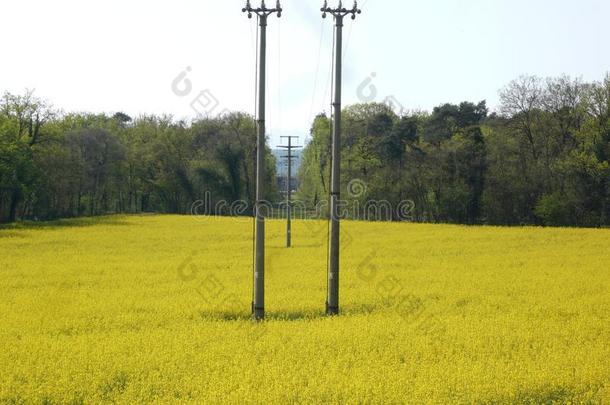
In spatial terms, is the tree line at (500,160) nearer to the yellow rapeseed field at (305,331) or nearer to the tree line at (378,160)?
the tree line at (378,160)

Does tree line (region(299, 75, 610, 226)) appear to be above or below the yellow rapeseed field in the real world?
above

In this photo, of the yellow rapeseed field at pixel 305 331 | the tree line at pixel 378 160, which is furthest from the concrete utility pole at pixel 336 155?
the tree line at pixel 378 160

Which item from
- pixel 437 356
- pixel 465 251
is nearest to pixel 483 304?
pixel 437 356

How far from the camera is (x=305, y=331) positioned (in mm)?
14195

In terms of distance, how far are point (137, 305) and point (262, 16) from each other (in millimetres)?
8562

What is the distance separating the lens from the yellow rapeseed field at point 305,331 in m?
10.1

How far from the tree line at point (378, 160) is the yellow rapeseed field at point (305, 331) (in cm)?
3216

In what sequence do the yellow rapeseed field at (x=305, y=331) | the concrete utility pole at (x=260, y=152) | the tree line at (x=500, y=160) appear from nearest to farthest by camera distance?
the yellow rapeseed field at (x=305, y=331), the concrete utility pole at (x=260, y=152), the tree line at (x=500, y=160)

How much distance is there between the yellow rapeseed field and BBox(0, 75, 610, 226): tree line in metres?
32.2

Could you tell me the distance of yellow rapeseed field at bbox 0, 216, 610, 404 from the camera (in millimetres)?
10102

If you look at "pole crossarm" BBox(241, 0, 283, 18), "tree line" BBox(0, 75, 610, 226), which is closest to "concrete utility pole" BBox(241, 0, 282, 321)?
"pole crossarm" BBox(241, 0, 283, 18)

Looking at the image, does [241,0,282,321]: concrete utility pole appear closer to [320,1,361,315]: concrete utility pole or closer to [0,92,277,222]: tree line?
[320,1,361,315]: concrete utility pole

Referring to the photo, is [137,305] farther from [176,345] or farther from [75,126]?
[75,126]

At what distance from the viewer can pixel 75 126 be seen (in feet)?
286
